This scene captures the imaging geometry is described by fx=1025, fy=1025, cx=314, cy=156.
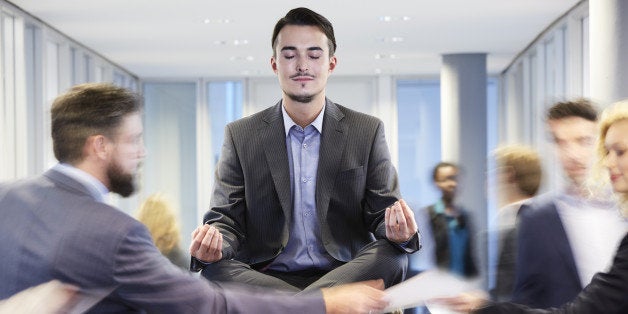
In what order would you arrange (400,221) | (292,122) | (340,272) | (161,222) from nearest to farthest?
(400,221) < (340,272) < (292,122) < (161,222)

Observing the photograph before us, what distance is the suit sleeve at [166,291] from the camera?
2.27 m

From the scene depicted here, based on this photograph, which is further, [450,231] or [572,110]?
[450,231]

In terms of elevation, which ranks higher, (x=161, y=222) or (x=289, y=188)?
(x=289, y=188)

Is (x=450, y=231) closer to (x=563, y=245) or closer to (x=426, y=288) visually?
(x=563, y=245)

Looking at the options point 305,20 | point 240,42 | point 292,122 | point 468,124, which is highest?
point 240,42

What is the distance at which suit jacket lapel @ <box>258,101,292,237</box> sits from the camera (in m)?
3.12

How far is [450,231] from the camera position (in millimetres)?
7227

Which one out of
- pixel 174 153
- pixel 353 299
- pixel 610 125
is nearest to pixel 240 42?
pixel 174 153

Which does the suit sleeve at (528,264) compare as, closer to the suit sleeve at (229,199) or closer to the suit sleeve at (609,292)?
the suit sleeve at (609,292)

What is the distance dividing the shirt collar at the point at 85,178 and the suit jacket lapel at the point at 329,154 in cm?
87

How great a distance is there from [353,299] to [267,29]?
34.0ft

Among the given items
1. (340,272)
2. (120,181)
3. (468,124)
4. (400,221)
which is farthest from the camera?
(468,124)

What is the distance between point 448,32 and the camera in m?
13.4

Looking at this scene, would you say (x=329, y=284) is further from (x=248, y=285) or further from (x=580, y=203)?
(x=580, y=203)
